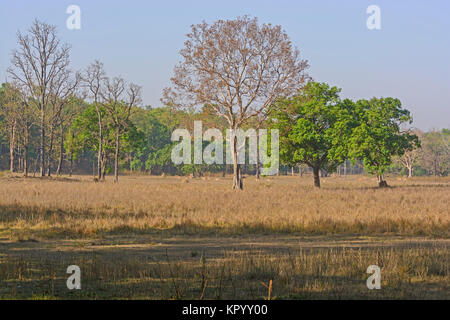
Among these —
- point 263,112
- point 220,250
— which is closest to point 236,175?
point 263,112

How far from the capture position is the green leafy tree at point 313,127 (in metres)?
55.1

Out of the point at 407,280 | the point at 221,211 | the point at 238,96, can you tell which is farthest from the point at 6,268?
the point at 238,96

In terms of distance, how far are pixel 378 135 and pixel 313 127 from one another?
7.12 m

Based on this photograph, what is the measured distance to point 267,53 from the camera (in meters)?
50.2

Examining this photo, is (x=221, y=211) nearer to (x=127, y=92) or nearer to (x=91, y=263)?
(x=91, y=263)

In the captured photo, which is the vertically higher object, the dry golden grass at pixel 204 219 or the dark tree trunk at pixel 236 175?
the dark tree trunk at pixel 236 175

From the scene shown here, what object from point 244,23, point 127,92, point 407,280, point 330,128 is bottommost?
point 407,280

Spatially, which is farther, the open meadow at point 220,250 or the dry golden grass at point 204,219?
the dry golden grass at point 204,219

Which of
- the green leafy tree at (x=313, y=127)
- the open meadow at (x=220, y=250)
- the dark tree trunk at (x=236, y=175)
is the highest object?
the green leafy tree at (x=313, y=127)

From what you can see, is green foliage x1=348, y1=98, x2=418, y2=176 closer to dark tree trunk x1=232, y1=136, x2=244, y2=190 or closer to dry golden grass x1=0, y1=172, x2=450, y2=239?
dark tree trunk x1=232, y1=136, x2=244, y2=190

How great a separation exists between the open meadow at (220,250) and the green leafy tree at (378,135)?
1047 inches

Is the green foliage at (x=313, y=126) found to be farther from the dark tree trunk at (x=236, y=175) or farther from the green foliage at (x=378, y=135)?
the dark tree trunk at (x=236, y=175)

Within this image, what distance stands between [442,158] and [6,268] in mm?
114991

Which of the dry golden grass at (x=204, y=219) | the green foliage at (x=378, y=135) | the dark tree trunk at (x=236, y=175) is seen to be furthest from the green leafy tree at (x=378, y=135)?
the dry golden grass at (x=204, y=219)
